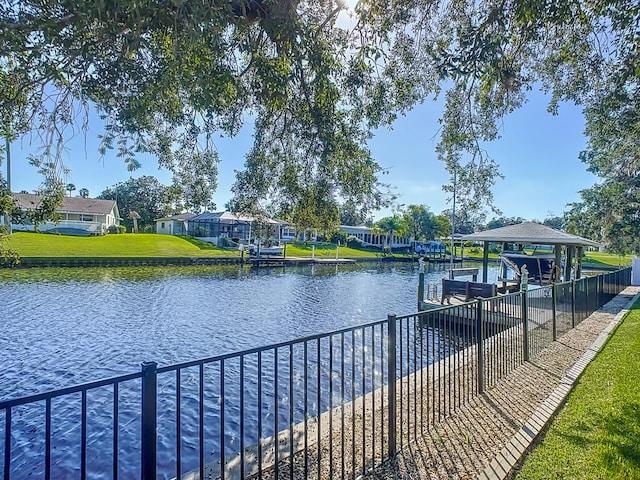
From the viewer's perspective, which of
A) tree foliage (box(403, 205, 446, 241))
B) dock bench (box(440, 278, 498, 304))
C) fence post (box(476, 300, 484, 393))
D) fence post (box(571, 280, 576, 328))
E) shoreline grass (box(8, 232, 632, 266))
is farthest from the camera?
tree foliage (box(403, 205, 446, 241))

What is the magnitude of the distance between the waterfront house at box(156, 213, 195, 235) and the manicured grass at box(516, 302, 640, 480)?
44730 millimetres

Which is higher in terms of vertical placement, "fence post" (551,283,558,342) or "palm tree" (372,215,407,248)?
"palm tree" (372,215,407,248)

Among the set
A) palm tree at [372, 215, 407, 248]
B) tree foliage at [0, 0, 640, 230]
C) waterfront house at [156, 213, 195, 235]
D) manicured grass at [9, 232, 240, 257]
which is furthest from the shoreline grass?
tree foliage at [0, 0, 640, 230]

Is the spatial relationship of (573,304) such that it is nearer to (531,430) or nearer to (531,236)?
(531,236)

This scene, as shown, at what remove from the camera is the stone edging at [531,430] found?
3082mm

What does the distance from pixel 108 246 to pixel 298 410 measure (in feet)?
103

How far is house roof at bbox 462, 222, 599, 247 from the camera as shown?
13.3 m

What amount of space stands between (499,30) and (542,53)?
6.89 feet

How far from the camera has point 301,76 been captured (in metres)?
5.35

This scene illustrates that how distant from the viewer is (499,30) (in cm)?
502

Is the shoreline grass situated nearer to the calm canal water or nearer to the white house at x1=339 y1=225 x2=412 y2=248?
the calm canal water

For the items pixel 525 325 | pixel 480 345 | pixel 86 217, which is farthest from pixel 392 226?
pixel 480 345

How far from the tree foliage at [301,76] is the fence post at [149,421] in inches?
112

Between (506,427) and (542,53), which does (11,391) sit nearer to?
(506,427)
